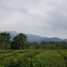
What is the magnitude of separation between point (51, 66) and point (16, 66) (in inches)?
295

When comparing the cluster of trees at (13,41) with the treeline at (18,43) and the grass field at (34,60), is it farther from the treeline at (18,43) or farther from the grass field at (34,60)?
the grass field at (34,60)

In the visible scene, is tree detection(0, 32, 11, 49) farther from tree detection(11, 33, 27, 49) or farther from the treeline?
tree detection(11, 33, 27, 49)

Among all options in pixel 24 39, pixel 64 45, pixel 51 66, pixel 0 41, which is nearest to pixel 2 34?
pixel 0 41

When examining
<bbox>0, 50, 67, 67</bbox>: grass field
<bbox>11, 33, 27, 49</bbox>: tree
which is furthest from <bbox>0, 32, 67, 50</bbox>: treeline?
<bbox>0, 50, 67, 67</bbox>: grass field

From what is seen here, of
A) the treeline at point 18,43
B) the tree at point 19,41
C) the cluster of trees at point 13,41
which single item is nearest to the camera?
the treeline at point 18,43

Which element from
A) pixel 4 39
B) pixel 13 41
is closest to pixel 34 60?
pixel 13 41

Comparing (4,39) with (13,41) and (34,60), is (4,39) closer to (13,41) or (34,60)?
(13,41)

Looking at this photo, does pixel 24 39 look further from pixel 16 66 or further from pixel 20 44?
pixel 16 66

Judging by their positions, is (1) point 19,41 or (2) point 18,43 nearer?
(2) point 18,43

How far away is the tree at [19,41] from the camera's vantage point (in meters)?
103

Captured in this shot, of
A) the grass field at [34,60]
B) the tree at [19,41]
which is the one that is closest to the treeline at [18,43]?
the tree at [19,41]

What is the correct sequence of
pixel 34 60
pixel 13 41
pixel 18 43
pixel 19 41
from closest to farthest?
pixel 34 60
pixel 18 43
pixel 19 41
pixel 13 41

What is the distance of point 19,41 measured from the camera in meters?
103

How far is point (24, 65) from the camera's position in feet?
84.6
